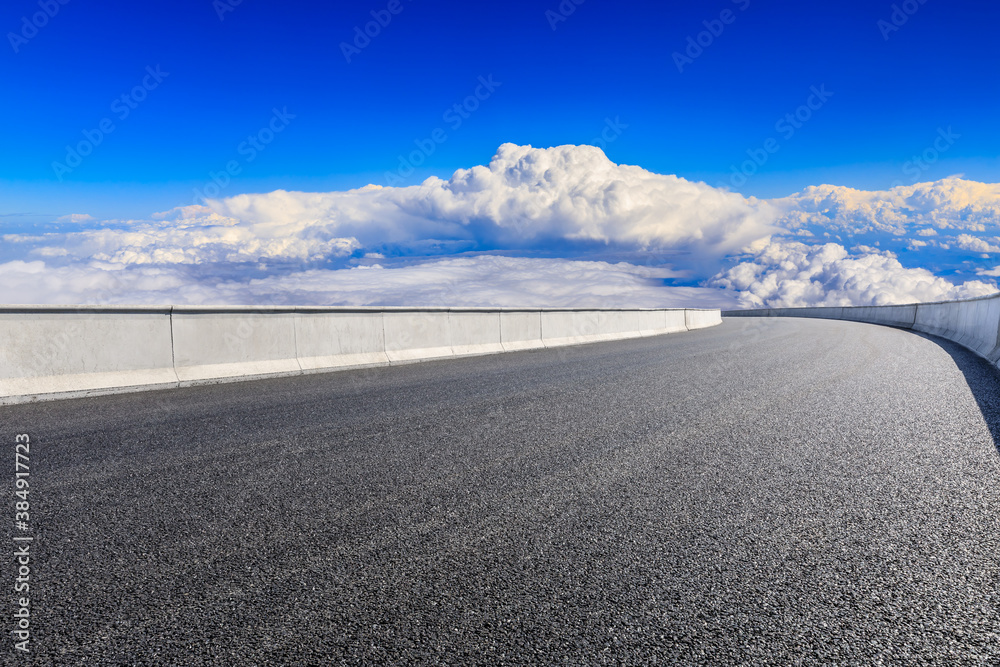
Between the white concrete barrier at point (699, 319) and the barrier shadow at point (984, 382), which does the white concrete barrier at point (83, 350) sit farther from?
the white concrete barrier at point (699, 319)

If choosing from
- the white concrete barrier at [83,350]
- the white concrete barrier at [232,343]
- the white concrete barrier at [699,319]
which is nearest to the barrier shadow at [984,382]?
the white concrete barrier at [232,343]

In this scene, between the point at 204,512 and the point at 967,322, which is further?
the point at 967,322

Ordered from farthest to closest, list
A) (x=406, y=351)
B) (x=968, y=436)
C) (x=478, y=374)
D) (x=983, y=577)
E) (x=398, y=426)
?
(x=406, y=351), (x=478, y=374), (x=398, y=426), (x=968, y=436), (x=983, y=577)

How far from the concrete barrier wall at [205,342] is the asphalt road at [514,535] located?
116cm

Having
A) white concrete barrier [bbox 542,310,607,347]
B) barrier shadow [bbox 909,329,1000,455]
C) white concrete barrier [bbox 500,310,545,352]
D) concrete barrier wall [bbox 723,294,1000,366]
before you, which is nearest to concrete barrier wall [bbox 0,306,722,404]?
white concrete barrier [bbox 500,310,545,352]

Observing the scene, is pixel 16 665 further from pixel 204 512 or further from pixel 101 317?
pixel 101 317

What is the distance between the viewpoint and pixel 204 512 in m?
3.60

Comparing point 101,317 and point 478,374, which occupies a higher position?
point 101,317

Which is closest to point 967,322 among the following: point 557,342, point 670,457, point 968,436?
point 557,342

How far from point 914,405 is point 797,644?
19.0 feet

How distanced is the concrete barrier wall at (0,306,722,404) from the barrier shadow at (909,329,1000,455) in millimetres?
8465

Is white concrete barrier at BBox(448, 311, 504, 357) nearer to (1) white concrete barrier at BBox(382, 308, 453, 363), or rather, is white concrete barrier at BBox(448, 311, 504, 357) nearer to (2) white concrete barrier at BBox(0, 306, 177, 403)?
(1) white concrete barrier at BBox(382, 308, 453, 363)

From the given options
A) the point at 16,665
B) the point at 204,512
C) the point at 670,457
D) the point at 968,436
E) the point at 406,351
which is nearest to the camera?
the point at 16,665

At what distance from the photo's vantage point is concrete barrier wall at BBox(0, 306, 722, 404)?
24.9 ft
